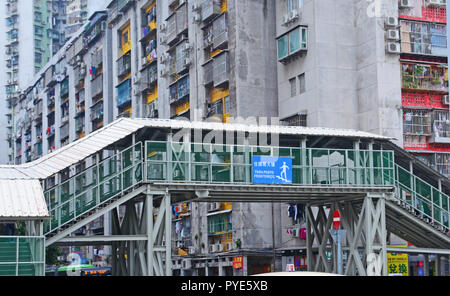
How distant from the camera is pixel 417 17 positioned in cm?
4244

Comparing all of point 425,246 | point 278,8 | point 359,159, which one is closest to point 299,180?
point 359,159

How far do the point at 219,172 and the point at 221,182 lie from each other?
44 cm

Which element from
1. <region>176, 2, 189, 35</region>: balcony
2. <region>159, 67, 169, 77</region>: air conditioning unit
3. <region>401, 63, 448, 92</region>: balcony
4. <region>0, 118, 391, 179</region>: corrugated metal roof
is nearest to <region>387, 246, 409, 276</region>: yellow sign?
<region>401, 63, 448, 92</region>: balcony

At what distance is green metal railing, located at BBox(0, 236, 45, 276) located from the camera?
22734 mm

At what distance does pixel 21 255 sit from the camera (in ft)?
76.2

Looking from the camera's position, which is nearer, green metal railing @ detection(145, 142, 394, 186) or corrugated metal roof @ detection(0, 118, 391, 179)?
corrugated metal roof @ detection(0, 118, 391, 179)

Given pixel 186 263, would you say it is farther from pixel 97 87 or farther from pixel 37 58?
pixel 37 58

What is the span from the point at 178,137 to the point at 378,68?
17520 millimetres

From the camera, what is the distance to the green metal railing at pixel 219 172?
25688mm

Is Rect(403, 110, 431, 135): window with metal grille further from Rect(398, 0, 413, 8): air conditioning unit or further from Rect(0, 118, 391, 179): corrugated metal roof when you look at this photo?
Rect(0, 118, 391, 179): corrugated metal roof

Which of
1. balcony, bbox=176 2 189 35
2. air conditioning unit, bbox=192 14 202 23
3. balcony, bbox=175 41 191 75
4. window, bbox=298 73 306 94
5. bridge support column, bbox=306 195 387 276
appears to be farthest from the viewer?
balcony, bbox=176 2 189 35

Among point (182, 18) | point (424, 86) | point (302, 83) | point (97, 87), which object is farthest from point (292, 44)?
point (97, 87)

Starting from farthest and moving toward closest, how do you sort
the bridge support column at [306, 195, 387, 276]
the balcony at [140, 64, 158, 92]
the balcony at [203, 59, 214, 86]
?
the balcony at [140, 64, 158, 92]
the balcony at [203, 59, 214, 86]
the bridge support column at [306, 195, 387, 276]

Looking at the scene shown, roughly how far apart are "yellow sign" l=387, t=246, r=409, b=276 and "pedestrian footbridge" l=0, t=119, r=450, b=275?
387 cm
